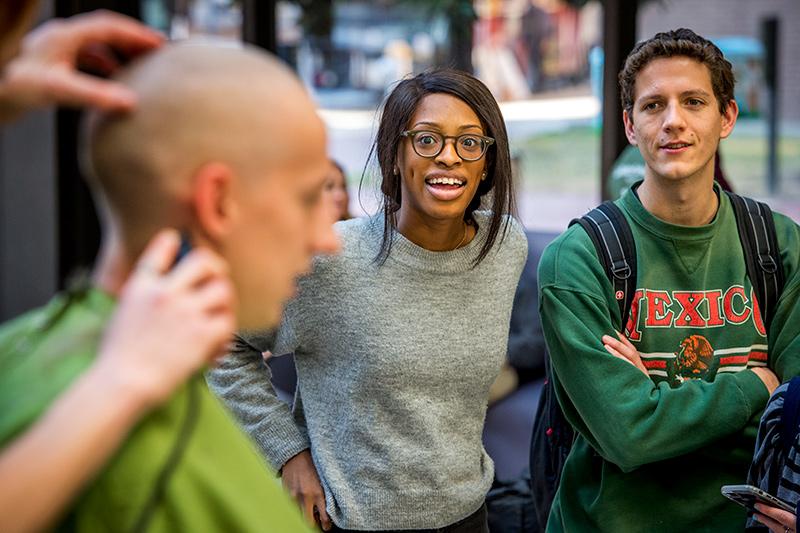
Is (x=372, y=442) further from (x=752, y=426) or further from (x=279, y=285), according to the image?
(x=279, y=285)

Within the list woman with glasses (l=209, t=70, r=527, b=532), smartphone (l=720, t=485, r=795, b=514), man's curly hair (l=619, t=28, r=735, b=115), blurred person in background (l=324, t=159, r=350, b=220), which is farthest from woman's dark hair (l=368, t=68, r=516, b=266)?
blurred person in background (l=324, t=159, r=350, b=220)

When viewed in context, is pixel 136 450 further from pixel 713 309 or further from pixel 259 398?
pixel 713 309

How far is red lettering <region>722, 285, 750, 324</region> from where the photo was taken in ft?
8.39

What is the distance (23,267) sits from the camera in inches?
257

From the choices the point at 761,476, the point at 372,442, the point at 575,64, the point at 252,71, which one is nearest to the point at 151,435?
the point at 252,71

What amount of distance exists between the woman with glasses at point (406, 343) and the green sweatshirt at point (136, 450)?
4.05 ft

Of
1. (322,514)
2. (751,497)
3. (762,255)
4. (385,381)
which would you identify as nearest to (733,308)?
(762,255)

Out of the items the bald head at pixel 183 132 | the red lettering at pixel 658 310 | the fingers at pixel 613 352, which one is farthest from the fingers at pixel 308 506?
the bald head at pixel 183 132

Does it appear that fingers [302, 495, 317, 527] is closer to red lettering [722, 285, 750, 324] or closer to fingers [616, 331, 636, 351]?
fingers [616, 331, 636, 351]

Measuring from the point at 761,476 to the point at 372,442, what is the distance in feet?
2.68

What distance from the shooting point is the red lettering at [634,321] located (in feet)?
8.36

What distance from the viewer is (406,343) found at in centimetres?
247

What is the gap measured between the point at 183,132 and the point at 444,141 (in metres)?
1.49

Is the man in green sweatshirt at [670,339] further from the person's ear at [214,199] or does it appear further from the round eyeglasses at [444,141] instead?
the person's ear at [214,199]
